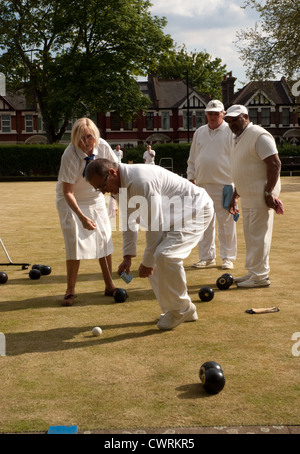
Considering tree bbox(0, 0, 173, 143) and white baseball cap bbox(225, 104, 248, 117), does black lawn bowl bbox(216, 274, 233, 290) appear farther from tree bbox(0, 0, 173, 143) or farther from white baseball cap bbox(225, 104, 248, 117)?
tree bbox(0, 0, 173, 143)

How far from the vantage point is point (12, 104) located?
66750 mm

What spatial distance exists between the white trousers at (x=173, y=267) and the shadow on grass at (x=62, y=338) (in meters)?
0.34

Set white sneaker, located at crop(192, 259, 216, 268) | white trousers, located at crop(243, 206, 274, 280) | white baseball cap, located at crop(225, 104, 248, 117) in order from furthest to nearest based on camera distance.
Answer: white sneaker, located at crop(192, 259, 216, 268) < white trousers, located at crop(243, 206, 274, 280) < white baseball cap, located at crop(225, 104, 248, 117)

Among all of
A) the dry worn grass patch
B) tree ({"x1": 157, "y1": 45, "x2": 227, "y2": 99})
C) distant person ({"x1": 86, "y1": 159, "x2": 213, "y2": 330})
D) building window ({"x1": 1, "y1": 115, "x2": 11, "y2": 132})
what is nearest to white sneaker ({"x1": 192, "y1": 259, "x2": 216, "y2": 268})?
the dry worn grass patch

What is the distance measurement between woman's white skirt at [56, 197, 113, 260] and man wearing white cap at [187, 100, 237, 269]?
2157mm

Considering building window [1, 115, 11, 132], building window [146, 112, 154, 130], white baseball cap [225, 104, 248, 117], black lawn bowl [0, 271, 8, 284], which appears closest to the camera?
white baseball cap [225, 104, 248, 117]

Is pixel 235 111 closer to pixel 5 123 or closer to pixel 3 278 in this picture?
pixel 3 278

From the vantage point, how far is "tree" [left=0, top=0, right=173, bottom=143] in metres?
44.1

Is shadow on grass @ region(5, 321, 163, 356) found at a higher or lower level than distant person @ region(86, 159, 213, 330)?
lower

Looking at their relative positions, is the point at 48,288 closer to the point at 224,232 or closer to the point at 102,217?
the point at 102,217

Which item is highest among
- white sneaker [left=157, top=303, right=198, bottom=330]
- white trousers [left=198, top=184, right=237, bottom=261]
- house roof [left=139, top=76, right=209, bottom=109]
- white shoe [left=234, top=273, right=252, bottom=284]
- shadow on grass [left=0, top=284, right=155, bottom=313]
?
house roof [left=139, top=76, right=209, bottom=109]


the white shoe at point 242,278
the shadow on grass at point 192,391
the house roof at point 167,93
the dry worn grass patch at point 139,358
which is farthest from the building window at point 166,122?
the shadow on grass at point 192,391

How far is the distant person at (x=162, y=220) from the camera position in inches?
195

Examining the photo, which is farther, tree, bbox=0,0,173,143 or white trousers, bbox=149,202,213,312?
tree, bbox=0,0,173,143
